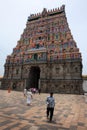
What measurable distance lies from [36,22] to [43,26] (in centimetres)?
409

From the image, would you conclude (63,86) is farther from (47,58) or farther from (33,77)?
(33,77)

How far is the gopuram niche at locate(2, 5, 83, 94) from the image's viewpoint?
34.7 metres

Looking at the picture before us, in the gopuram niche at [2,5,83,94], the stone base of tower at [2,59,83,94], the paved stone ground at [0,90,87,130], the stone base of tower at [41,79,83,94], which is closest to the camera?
the paved stone ground at [0,90,87,130]

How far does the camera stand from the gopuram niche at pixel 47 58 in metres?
34.7

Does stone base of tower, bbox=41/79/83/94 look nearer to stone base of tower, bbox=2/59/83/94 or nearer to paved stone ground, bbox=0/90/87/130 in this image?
stone base of tower, bbox=2/59/83/94

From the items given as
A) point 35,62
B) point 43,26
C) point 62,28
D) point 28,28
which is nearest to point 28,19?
point 28,28

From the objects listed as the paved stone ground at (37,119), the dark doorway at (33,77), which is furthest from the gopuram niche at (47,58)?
the paved stone ground at (37,119)

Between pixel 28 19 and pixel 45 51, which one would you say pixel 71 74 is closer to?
pixel 45 51

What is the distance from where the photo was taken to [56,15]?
44.7 meters

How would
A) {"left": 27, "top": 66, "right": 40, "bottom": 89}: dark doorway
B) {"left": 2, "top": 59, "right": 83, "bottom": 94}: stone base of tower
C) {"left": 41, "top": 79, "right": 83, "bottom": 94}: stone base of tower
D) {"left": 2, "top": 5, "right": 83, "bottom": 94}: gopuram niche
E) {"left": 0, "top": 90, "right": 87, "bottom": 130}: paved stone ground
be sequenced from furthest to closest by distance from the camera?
{"left": 27, "top": 66, "right": 40, "bottom": 89}: dark doorway → {"left": 2, "top": 5, "right": 83, "bottom": 94}: gopuram niche → {"left": 2, "top": 59, "right": 83, "bottom": 94}: stone base of tower → {"left": 41, "top": 79, "right": 83, "bottom": 94}: stone base of tower → {"left": 0, "top": 90, "right": 87, "bottom": 130}: paved stone ground

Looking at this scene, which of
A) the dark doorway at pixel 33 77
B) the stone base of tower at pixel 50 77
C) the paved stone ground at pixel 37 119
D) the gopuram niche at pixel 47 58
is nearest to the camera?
the paved stone ground at pixel 37 119

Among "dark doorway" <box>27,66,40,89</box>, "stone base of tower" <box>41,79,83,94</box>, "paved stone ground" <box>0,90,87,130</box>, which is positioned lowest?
"paved stone ground" <box>0,90,87,130</box>

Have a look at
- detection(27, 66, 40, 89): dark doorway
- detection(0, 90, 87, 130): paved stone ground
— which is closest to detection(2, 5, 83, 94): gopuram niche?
detection(27, 66, 40, 89): dark doorway

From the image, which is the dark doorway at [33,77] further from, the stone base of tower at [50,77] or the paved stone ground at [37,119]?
the paved stone ground at [37,119]
